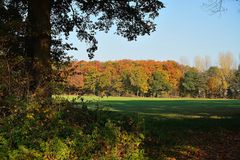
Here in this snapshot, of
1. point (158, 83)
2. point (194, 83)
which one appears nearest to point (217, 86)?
point (194, 83)

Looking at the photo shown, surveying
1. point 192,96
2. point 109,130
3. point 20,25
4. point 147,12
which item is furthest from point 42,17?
point 192,96

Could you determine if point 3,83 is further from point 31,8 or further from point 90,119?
point 31,8

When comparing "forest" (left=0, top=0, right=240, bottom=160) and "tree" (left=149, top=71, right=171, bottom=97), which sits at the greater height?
"tree" (left=149, top=71, right=171, bottom=97)

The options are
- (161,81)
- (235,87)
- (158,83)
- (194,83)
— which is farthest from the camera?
(194,83)

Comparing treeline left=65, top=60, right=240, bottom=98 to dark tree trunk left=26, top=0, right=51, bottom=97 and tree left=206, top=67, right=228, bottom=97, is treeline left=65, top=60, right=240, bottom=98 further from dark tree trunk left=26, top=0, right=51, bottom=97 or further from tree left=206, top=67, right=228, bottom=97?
dark tree trunk left=26, top=0, right=51, bottom=97

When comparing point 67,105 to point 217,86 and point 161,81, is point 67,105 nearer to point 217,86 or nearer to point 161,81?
point 161,81

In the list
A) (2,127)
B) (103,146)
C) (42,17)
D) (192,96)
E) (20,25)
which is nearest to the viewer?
(2,127)

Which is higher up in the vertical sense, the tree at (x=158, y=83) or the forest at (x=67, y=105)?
the tree at (x=158, y=83)

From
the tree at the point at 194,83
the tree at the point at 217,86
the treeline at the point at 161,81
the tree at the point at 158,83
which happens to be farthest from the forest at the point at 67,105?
the tree at the point at 217,86

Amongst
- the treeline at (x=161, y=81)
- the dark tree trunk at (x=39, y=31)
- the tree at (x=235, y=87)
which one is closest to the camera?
the dark tree trunk at (x=39, y=31)

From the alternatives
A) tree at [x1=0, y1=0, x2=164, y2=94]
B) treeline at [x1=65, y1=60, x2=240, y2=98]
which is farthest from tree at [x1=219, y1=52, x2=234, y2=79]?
tree at [x1=0, y1=0, x2=164, y2=94]

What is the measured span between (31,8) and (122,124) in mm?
8498

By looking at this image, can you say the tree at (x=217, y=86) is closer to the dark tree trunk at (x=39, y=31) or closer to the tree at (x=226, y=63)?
the tree at (x=226, y=63)

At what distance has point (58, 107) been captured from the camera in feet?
33.2
